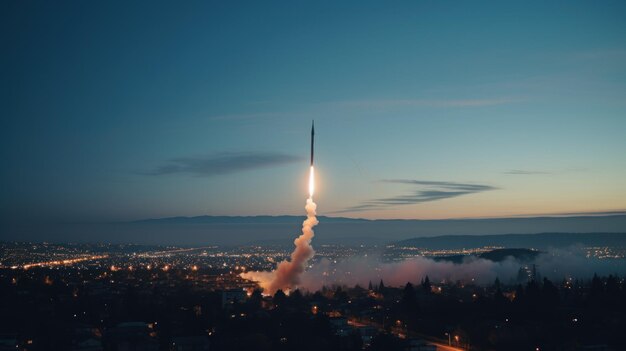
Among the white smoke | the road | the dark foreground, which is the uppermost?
the dark foreground

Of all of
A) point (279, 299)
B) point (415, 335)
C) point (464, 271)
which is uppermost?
point (279, 299)

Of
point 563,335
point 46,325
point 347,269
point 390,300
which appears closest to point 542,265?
point 347,269

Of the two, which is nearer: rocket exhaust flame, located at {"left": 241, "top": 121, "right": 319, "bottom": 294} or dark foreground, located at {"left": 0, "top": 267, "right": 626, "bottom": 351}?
dark foreground, located at {"left": 0, "top": 267, "right": 626, "bottom": 351}

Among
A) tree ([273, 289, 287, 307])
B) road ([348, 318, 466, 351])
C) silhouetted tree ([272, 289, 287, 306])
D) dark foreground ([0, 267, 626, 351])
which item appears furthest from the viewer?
silhouetted tree ([272, 289, 287, 306])

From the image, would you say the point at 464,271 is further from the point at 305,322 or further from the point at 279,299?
the point at 305,322

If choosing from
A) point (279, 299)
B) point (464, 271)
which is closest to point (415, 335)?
point (279, 299)

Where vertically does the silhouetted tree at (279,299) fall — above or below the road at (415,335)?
above

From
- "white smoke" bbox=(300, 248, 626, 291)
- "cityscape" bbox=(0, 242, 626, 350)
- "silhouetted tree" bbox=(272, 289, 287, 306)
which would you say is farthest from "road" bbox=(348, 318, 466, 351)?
"white smoke" bbox=(300, 248, 626, 291)

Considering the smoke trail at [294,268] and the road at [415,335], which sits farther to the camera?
the smoke trail at [294,268]

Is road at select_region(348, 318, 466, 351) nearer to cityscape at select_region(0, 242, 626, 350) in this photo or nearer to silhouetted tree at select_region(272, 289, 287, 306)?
cityscape at select_region(0, 242, 626, 350)

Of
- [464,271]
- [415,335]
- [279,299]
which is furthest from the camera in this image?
[464,271]

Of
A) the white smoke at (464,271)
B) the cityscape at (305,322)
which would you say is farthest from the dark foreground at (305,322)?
the white smoke at (464,271)

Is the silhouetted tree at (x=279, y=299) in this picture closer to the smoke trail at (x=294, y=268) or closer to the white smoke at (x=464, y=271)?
the smoke trail at (x=294, y=268)
